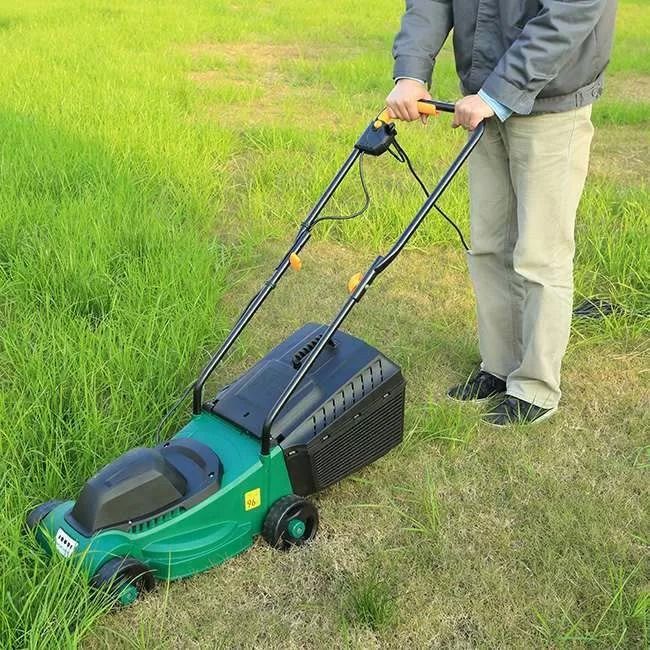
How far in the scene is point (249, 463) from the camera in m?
2.04

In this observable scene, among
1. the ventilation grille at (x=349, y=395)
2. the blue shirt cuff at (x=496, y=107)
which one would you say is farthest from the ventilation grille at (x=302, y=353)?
the blue shirt cuff at (x=496, y=107)

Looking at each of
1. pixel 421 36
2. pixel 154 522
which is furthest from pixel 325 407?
pixel 421 36

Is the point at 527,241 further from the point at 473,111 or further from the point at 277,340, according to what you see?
the point at 277,340

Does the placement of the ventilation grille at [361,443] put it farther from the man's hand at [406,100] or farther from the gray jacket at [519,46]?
the gray jacket at [519,46]

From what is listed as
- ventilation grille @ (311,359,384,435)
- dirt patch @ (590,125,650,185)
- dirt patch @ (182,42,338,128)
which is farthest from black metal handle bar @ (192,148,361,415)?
dirt patch @ (182,42,338,128)

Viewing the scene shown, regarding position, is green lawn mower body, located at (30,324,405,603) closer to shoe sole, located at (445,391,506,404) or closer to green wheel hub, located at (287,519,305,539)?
green wheel hub, located at (287,519,305,539)

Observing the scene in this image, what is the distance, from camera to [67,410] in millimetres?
2410

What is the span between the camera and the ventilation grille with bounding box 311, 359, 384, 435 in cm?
215

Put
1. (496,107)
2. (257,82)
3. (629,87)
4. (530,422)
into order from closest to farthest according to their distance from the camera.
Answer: (496,107)
(530,422)
(257,82)
(629,87)

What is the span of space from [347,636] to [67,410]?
1.10 meters

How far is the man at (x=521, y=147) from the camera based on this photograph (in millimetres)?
2154

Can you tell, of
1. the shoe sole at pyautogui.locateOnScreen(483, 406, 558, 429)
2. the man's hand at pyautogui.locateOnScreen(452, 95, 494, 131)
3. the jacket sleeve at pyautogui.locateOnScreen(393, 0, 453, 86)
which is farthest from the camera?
the shoe sole at pyautogui.locateOnScreen(483, 406, 558, 429)

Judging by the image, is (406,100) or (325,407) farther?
(406,100)

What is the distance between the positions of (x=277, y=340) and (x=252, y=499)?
4.04 feet
